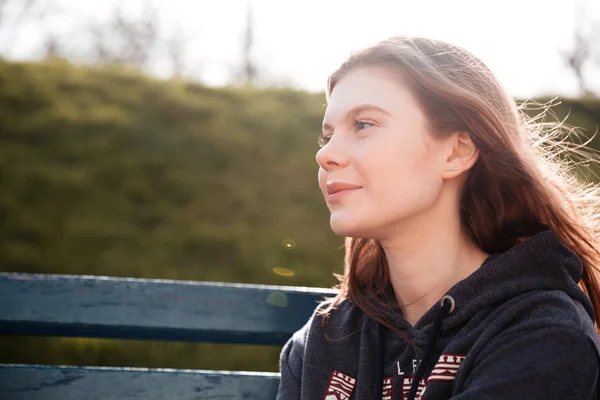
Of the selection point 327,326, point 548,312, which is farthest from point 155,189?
point 548,312

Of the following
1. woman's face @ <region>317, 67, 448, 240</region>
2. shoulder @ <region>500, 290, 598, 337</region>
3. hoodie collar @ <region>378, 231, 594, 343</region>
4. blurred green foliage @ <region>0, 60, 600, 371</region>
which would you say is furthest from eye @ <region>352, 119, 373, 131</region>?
blurred green foliage @ <region>0, 60, 600, 371</region>

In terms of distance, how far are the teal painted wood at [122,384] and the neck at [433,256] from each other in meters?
0.62

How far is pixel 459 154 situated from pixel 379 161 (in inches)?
12.3

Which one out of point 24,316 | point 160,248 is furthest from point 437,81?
point 160,248

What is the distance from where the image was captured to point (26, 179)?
5.46 meters

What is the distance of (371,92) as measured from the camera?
205 centimetres

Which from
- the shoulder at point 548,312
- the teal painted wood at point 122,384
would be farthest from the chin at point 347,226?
the teal painted wood at point 122,384

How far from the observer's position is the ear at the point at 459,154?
2.07m

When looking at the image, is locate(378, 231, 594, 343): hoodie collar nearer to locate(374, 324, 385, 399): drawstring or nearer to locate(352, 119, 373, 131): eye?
locate(374, 324, 385, 399): drawstring

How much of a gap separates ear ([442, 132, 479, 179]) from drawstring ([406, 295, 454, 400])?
40 cm

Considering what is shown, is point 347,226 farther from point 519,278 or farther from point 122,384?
point 122,384

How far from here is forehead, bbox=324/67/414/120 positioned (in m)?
2.03

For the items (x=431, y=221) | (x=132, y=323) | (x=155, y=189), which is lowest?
(x=155, y=189)

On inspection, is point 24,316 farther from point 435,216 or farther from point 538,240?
point 538,240
